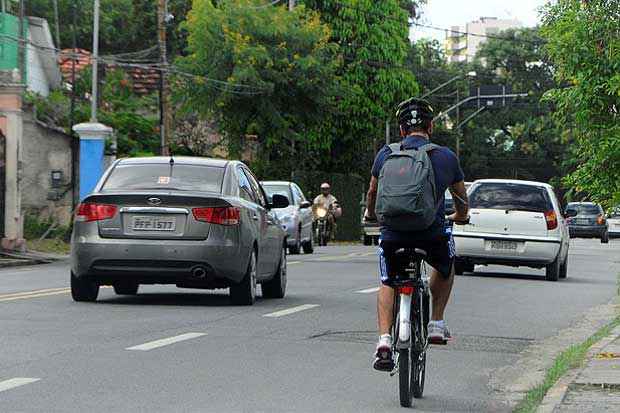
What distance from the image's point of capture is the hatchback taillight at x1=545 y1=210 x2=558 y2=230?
24.2 metres

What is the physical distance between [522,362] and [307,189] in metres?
38.2

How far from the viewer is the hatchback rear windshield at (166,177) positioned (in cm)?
1559

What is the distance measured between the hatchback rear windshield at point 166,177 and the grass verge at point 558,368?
4.40m

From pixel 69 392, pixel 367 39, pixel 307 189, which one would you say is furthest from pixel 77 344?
pixel 367 39

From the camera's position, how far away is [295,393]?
9023 millimetres

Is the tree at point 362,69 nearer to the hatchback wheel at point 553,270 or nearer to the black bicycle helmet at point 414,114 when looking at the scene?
the hatchback wheel at point 553,270

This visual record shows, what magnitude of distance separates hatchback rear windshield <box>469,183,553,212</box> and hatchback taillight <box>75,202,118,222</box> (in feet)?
33.3

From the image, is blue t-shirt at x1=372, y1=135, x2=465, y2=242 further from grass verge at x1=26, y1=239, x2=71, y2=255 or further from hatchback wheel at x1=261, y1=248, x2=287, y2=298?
grass verge at x1=26, y1=239, x2=71, y2=255

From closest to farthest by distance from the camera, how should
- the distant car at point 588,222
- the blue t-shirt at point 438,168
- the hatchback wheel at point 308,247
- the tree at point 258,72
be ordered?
the blue t-shirt at point 438,168
the hatchback wheel at point 308,247
the tree at point 258,72
the distant car at point 588,222

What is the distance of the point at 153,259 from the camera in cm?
1507

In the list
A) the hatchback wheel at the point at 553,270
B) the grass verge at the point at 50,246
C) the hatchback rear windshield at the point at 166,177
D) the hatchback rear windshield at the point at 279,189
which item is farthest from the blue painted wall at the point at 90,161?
the hatchback rear windshield at the point at 166,177

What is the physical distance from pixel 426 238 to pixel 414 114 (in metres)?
0.80

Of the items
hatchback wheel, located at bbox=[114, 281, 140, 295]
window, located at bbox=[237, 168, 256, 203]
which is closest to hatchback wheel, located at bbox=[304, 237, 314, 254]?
hatchback wheel, located at bbox=[114, 281, 140, 295]

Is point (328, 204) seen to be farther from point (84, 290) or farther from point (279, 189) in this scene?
point (84, 290)
